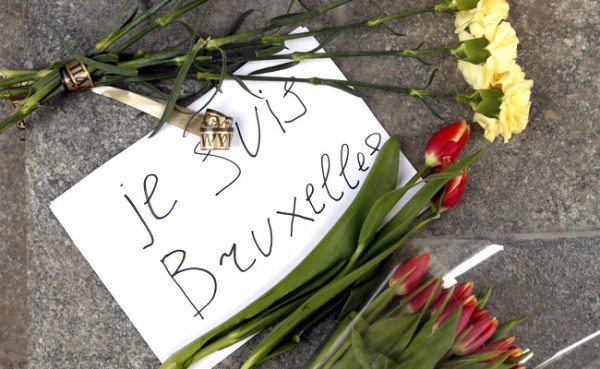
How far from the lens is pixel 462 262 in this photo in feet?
1.84

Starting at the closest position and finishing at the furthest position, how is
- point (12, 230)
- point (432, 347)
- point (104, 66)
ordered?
point (432, 347), point (104, 66), point (12, 230)

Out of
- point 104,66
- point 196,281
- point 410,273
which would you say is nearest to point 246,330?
point 196,281

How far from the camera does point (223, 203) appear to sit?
0.68 m

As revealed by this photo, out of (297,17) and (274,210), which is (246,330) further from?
(297,17)

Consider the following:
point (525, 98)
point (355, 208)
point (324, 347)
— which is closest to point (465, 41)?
point (525, 98)

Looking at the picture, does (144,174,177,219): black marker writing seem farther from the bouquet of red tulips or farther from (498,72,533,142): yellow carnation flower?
(498,72,533,142): yellow carnation flower

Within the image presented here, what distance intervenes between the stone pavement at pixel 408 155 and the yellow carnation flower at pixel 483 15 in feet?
0.19

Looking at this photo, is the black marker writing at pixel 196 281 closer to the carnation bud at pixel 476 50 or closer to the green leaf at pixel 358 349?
the green leaf at pixel 358 349

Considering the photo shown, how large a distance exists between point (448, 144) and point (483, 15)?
12 cm

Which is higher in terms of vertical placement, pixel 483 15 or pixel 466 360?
pixel 483 15

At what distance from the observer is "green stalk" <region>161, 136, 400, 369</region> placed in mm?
639

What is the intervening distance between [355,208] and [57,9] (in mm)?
357

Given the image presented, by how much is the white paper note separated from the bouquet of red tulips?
0.46ft

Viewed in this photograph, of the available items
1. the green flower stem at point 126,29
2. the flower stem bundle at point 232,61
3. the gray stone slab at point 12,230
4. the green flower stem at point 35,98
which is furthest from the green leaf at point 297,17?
the gray stone slab at point 12,230
